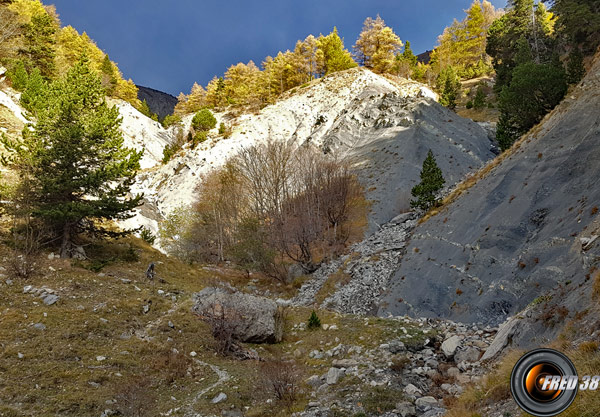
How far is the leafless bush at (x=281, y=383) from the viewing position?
1034 centimetres

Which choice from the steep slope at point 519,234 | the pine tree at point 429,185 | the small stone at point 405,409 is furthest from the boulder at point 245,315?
the pine tree at point 429,185

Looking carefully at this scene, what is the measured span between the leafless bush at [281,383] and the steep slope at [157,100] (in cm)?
18645

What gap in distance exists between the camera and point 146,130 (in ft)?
225

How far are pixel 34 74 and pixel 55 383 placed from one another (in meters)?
41.0

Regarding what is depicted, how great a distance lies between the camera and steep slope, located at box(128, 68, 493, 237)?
1682 inches

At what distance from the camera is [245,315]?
55.2ft

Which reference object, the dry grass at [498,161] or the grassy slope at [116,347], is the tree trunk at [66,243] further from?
the dry grass at [498,161]

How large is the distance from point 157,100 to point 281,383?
199 meters

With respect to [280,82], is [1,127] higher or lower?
lower

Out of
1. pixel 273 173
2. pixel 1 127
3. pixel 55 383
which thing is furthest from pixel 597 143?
pixel 1 127

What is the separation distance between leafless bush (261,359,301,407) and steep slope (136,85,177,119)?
612ft

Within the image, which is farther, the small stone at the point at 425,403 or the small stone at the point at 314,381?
the small stone at the point at 314,381

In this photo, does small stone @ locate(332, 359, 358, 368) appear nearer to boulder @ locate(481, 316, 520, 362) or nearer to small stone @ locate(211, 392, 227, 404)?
small stone @ locate(211, 392, 227, 404)

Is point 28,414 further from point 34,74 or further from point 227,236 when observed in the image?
point 34,74
